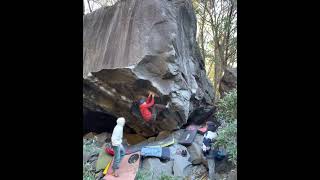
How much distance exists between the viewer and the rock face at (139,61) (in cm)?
996

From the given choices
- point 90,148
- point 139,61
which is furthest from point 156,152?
point 139,61

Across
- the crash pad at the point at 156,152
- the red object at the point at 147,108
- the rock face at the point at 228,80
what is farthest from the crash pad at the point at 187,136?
the rock face at the point at 228,80

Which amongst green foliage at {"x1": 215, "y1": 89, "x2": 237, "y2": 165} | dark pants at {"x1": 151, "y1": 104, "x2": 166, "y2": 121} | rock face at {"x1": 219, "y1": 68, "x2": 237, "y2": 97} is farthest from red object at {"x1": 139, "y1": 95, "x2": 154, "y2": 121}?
rock face at {"x1": 219, "y1": 68, "x2": 237, "y2": 97}

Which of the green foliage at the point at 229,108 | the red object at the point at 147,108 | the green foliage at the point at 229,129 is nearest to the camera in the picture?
the green foliage at the point at 229,129

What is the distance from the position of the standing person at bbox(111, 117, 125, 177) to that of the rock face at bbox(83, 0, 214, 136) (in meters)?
1.65

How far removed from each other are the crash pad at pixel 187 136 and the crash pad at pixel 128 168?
146 centimetres

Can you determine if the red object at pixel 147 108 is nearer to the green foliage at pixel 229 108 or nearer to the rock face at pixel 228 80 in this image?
the green foliage at pixel 229 108

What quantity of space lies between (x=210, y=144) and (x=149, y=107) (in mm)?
2556

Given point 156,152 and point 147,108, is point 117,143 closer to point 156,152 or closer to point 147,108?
point 156,152

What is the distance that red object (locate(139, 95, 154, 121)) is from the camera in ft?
33.4

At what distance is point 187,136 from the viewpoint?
1049 cm
